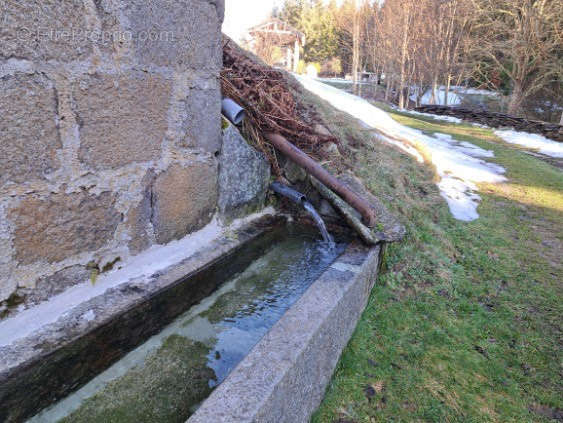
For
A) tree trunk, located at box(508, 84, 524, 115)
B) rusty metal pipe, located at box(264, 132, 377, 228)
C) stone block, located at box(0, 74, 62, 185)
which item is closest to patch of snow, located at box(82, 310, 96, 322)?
stone block, located at box(0, 74, 62, 185)

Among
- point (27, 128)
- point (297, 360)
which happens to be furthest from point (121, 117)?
point (297, 360)

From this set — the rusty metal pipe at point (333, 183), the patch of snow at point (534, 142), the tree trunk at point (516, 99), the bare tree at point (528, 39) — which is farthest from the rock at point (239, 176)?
the tree trunk at point (516, 99)

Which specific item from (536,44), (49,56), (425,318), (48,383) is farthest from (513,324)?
(536,44)

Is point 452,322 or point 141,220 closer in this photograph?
point 141,220

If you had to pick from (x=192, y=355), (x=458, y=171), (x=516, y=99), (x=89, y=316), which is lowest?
(x=458, y=171)

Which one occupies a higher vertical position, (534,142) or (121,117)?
(121,117)

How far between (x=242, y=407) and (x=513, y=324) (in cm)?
207

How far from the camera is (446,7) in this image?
16.8 m

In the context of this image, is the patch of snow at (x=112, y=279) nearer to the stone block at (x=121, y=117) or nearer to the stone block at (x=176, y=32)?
the stone block at (x=121, y=117)

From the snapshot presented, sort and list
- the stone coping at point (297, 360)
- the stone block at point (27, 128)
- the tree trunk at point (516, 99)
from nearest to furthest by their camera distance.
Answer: the stone coping at point (297, 360), the stone block at point (27, 128), the tree trunk at point (516, 99)

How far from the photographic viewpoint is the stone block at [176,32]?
1.57 meters

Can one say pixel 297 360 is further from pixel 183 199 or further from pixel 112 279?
pixel 183 199

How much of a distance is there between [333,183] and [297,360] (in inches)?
58.9

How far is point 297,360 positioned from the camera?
1.29m
